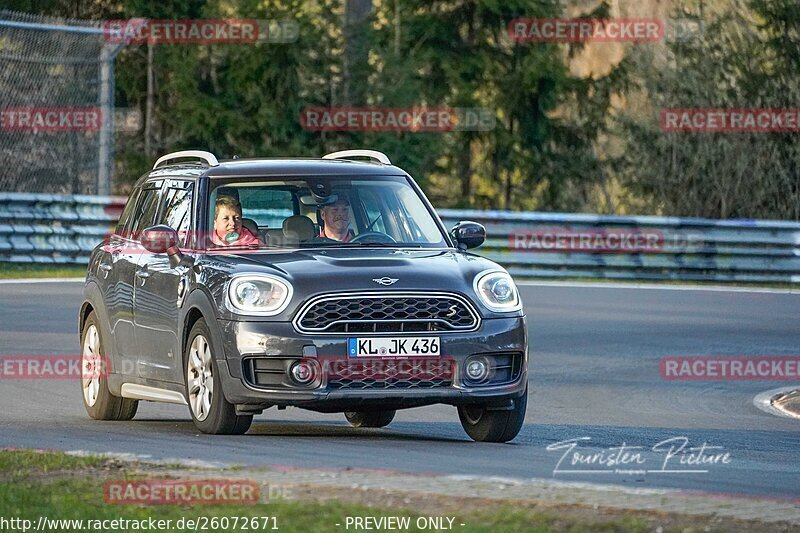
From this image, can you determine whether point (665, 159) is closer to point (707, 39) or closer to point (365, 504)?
point (707, 39)

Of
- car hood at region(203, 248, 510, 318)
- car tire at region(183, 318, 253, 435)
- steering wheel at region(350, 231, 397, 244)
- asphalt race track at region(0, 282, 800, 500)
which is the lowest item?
asphalt race track at region(0, 282, 800, 500)

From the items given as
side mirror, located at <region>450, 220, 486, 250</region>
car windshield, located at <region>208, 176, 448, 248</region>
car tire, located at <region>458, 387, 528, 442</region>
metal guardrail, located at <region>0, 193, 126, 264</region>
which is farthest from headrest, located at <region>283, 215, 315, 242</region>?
metal guardrail, located at <region>0, 193, 126, 264</region>

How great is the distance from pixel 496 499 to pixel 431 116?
86.8 feet

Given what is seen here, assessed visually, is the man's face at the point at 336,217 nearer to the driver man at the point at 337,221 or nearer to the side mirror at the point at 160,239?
the driver man at the point at 337,221

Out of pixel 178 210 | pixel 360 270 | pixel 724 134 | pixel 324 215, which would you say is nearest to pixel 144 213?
pixel 178 210

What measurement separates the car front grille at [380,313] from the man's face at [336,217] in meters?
1.43

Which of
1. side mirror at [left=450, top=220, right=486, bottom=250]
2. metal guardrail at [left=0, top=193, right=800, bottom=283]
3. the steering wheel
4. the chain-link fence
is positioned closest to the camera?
the steering wheel

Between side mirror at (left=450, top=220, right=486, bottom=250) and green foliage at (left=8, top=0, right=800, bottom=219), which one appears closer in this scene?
side mirror at (left=450, top=220, right=486, bottom=250)

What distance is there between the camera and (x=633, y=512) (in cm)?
754

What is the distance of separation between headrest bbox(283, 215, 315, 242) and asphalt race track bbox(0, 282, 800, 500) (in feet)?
4.05

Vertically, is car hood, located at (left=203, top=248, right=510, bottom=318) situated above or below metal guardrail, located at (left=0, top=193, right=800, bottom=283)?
above

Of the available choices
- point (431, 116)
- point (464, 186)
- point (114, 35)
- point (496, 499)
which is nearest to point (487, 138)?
point (464, 186)

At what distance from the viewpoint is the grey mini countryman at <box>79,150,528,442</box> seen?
33.9 feet

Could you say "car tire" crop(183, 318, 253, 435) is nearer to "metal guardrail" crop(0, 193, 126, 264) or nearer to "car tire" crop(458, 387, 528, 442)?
"car tire" crop(458, 387, 528, 442)
